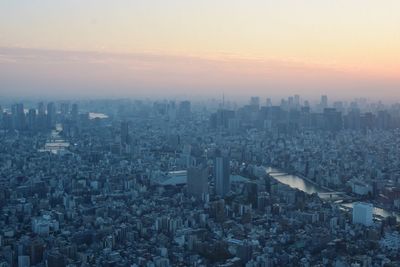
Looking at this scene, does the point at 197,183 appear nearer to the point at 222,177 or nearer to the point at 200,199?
the point at 200,199

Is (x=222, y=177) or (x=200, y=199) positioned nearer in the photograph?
(x=200, y=199)

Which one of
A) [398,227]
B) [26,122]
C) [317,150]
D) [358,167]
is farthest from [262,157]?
[26,122]

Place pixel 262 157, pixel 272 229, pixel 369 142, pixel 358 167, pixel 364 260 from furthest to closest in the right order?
pixel 369 142, pixel 262 157, pixel 358 167, pixel 272 229, pixel 364 260

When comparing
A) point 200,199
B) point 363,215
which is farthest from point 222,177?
point 363,215

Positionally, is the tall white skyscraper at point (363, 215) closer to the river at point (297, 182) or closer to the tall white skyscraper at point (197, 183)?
the river at point (297, 182)

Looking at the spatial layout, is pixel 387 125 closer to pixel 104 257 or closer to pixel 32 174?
pixel 32 174

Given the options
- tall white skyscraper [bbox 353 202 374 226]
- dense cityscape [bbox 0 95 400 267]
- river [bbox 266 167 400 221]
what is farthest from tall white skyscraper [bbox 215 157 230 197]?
tall white skyscraper [bbox 353 202 374 226]
